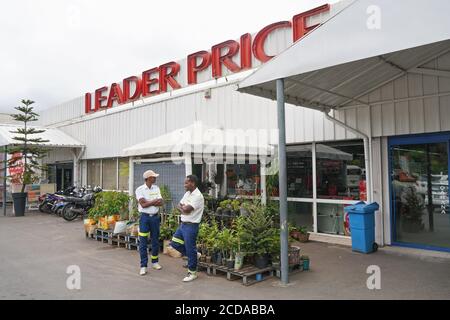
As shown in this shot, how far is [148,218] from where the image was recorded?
19.8ft

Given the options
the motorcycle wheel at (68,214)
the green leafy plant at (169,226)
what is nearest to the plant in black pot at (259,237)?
the green leafy plant at (169,226)

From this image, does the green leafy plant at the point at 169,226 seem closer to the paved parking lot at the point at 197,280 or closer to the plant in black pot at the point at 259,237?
the paved parking lot at the point at 197,280

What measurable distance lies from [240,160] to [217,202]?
61.2 inches

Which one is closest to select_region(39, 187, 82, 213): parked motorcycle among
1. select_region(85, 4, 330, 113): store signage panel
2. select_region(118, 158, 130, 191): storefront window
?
select_region(118, 158, 130, 191): storefront window

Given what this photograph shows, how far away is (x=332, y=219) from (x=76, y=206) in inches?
374

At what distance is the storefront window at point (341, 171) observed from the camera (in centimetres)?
802

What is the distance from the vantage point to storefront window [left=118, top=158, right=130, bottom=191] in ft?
46.4

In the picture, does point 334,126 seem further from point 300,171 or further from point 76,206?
point 76,206

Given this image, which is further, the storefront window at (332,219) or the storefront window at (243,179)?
the storefront window at (243,179)

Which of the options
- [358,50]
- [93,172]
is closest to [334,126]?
[358,50]

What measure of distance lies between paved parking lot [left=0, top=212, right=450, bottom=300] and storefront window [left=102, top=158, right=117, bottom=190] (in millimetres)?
7060

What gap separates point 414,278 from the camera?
544cm

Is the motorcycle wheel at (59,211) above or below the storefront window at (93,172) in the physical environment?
below

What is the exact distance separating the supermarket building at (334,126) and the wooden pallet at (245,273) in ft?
7.88
